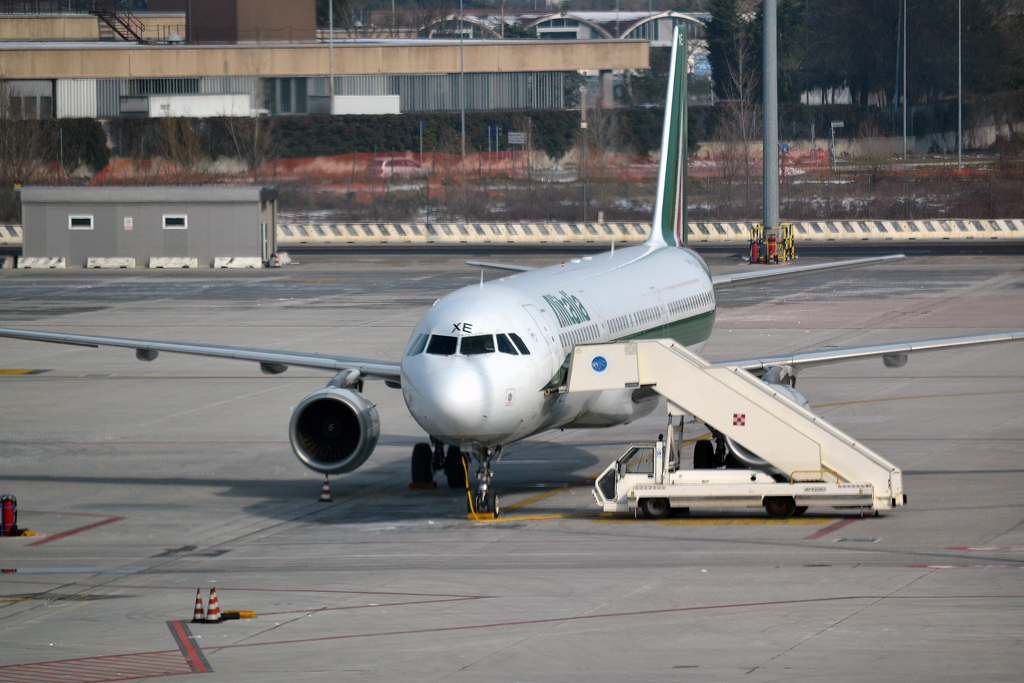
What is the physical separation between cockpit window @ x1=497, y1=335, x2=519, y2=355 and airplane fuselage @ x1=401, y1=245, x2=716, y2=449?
0.05ft

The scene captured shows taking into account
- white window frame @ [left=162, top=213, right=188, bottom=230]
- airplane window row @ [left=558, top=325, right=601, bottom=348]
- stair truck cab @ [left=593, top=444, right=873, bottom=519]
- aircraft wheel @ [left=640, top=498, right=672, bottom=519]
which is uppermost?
white window frame @ [left=162, top=213, right=188, bottom=230]

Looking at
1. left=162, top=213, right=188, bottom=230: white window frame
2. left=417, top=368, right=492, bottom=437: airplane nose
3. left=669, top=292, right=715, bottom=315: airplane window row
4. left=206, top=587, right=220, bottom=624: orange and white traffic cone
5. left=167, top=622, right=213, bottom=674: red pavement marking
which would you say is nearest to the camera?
left=167, top=622, right=213, bottom=674: red pavement marking

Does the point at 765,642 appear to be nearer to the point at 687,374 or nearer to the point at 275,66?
the point at 687,374

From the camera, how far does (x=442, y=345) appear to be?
2256cm

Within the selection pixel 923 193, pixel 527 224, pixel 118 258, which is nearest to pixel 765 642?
pixel 118 258

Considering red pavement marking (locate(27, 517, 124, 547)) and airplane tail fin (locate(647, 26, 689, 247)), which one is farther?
airplane tail fin (locate(647, 26, 689, 247))

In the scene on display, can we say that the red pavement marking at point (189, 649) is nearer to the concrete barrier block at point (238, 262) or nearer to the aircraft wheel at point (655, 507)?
the aircraft wheel at point (655, 507)

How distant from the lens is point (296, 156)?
120625 millimetres

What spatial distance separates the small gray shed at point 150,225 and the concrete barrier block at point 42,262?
26 cm

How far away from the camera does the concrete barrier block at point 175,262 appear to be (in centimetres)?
8088

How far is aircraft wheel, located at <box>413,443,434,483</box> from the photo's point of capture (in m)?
26.7

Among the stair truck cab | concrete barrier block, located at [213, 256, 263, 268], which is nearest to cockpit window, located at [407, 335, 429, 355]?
the stair truck cab

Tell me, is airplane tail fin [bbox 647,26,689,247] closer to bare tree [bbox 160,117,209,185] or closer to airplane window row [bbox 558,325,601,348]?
airplane window row [bbox 558,325,601,348]

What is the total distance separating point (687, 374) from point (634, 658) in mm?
8709
